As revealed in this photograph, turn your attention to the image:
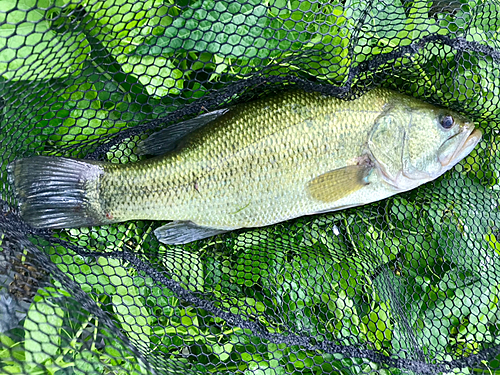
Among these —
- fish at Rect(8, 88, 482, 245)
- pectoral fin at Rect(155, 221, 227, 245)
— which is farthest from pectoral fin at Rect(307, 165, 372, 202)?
pectoral fin at Rect(155, 221, 227, 245)

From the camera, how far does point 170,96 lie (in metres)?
2.35

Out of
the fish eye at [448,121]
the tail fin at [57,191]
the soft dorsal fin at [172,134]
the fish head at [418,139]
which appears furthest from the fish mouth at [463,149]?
the tail fin at [57,191]

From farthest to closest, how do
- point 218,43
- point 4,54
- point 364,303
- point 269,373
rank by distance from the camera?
point 364,303 < point 269,373 < point 218,43 < point 4,54

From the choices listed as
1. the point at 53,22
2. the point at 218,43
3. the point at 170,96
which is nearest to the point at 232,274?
the point at 170,96

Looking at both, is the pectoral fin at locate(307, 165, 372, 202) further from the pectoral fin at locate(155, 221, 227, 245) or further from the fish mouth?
the pectoral fin at locate(155, 221, 227, 245)

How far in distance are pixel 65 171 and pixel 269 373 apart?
1.64 m

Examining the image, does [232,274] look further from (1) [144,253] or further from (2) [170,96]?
(2) [170,96]

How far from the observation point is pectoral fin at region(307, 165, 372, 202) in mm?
2434

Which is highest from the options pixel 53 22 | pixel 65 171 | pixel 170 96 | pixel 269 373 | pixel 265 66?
pixel 53 22

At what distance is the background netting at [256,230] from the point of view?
6.90 feet

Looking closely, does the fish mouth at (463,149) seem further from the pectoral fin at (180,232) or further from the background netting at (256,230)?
the pectoral fin at (180,232)

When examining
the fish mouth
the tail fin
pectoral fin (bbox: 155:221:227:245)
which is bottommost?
pectoral fin (bbox: 155:221:227:245)

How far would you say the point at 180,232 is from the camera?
8.18 feet

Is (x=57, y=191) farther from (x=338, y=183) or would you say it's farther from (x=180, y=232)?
(x=338, y=183)
